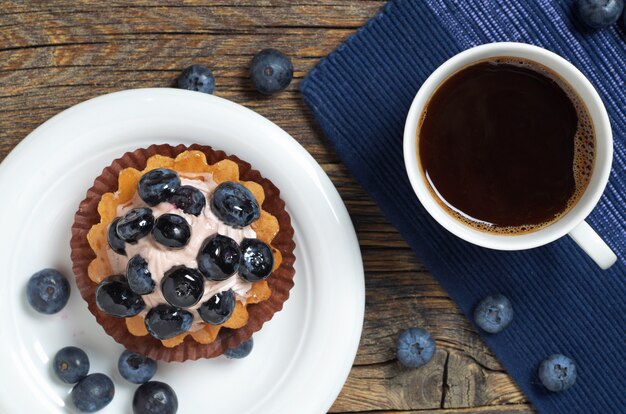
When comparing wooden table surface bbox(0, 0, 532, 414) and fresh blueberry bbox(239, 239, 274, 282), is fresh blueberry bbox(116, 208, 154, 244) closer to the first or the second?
fresh blueberry bbox(239, 239, 274, 282)

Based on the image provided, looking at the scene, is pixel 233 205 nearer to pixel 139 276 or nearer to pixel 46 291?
pixel 139 276

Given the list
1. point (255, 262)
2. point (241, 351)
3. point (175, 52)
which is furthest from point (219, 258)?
point (175, 52)

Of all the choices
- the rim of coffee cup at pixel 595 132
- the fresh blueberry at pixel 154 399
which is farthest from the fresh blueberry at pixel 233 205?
the fresh blueberry at pixel 154 399

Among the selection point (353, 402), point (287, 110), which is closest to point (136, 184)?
point (287, 110)

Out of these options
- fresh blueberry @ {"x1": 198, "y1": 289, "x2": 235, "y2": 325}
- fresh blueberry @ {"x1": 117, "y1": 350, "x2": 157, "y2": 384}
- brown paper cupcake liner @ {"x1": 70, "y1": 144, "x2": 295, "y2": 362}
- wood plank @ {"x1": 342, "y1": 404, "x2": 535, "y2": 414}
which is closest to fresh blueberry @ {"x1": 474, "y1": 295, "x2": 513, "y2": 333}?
wood plank @ {"x1": 342, "y1": 404, "x2": 535, "y2": 414}

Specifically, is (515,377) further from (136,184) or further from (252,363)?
(136,184)

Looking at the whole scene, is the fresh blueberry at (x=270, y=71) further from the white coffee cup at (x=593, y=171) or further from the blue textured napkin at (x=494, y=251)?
the white coffee cup at (x=593, y=171)
